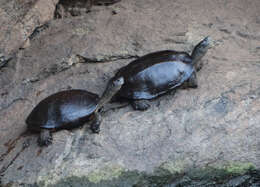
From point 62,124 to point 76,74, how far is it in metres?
1.14

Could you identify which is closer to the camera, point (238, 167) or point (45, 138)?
point (238, 167)

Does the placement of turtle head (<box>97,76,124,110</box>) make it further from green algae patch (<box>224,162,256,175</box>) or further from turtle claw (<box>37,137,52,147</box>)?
green algae patch (<box>224,162,256,175</box>)

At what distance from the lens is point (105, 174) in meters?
3.49

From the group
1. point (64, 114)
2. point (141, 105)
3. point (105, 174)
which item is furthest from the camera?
point (141, 105)

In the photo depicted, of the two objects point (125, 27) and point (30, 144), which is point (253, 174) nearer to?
point (30, 144)

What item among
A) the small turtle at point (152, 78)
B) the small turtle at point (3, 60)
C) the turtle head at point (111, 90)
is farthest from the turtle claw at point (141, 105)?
the small turtle at point (3, 60)

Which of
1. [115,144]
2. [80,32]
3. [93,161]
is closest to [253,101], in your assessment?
[115,144]

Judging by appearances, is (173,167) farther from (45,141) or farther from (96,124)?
(45,141)

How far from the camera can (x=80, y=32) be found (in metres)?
5.48

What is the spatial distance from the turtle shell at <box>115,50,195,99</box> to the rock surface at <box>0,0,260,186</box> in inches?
5.6

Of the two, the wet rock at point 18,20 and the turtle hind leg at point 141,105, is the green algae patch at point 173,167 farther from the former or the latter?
the wet rock at point 18,20

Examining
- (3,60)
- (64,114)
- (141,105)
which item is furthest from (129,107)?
(3,60)

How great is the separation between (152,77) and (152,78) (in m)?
0.01

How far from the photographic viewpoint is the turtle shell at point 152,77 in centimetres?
416
